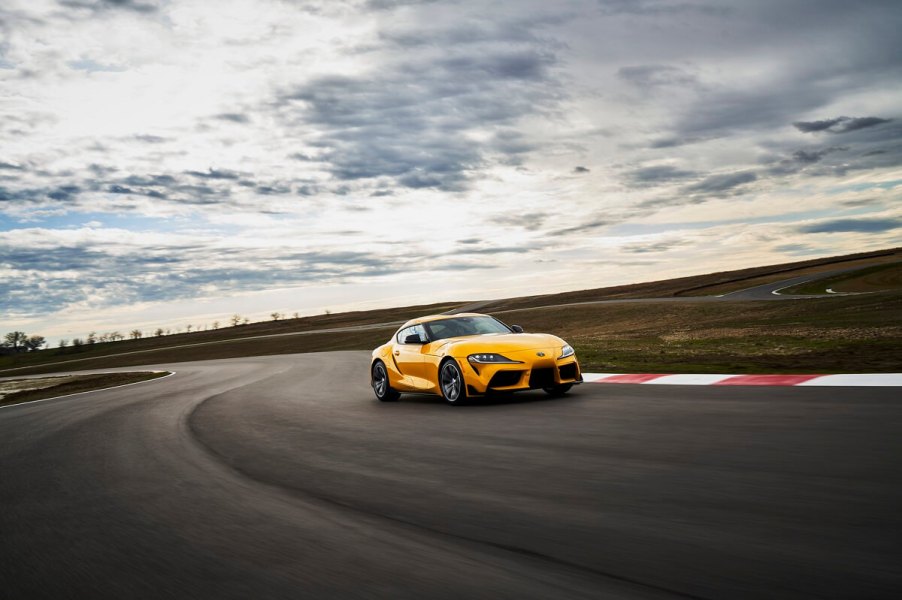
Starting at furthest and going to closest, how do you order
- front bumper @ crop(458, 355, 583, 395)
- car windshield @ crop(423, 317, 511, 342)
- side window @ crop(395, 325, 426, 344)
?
side window @ crop(395, 325, 426, 344) < car windshield @ crop(423, 317, 511, 342) < front bumper @ crop(458, 355, 583, 395)

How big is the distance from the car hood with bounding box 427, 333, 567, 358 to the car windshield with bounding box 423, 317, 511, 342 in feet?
1.50

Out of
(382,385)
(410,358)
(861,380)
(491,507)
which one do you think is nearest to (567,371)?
(410,358)

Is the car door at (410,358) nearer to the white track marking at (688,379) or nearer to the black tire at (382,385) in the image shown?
the black tire at (382,385)

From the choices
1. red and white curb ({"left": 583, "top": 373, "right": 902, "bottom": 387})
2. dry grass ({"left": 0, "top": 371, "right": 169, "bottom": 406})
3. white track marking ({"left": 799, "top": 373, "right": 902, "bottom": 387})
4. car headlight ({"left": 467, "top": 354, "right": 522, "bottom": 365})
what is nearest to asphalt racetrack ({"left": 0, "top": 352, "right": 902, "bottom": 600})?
white track marking ({"left": 799, "top": 373, "right": 902, "bottom": 387})

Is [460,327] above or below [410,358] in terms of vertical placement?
above

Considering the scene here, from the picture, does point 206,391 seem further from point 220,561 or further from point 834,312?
point 834,312

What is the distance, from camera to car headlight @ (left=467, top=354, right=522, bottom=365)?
34.4 ft

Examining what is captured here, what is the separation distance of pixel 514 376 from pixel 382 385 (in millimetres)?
2958

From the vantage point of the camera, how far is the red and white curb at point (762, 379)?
9762mm

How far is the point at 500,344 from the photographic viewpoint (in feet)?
35.2

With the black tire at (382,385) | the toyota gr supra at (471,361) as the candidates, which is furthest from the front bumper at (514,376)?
the black tire at (382,385)

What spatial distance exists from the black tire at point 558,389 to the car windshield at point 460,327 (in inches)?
47.8

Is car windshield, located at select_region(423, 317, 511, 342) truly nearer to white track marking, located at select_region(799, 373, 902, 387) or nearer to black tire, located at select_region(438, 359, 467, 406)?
black tire, located at select_region(438, 359, 467, 406)

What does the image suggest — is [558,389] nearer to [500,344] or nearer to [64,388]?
[500,344]
